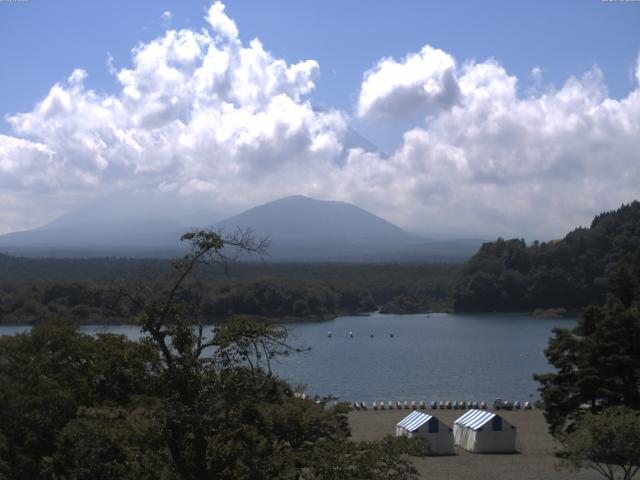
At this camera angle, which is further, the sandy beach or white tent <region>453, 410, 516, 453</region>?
white tent <region>453, 410, 516, 453</region>

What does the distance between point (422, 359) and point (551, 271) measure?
995 inches

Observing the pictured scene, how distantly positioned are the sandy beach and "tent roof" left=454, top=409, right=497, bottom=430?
0.53m

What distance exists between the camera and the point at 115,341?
32.0 feet

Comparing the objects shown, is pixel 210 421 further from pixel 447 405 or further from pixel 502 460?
pixel 447 405

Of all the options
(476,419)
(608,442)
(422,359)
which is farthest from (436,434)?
(422,359)

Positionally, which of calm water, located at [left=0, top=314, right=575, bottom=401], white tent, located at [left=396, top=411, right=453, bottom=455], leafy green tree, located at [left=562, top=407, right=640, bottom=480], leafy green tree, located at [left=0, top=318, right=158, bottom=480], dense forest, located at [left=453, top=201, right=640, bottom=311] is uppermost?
dense forest, located at [left=453, top=201, right=640, bottom=311]

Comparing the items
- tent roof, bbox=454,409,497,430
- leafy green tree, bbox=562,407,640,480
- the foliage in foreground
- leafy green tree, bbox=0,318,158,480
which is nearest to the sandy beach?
tent roof, bbox=454,409,497,430

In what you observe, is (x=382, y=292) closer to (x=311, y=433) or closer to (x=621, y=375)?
(x=621, y=375)

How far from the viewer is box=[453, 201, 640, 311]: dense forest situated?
182ft

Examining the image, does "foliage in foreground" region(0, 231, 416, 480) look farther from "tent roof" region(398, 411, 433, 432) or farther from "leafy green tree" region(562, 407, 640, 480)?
"tent roof" region(398, 411, 433, 432)

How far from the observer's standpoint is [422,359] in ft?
111

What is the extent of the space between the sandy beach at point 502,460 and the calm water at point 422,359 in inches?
102

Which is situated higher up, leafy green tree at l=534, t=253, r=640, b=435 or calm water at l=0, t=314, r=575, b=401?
leafy green tree at l=534, t=253, r=640, b=435

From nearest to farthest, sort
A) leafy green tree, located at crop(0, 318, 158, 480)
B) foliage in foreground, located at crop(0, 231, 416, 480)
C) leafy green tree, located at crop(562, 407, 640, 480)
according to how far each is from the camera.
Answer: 1. foliage in foreground, located at crop(0, 231, 416, 480)
2. leafy green tree, located at crop(0, 318, 158, 480)
3. leafy green tree, located at crop(562, 407, 640, 480)
